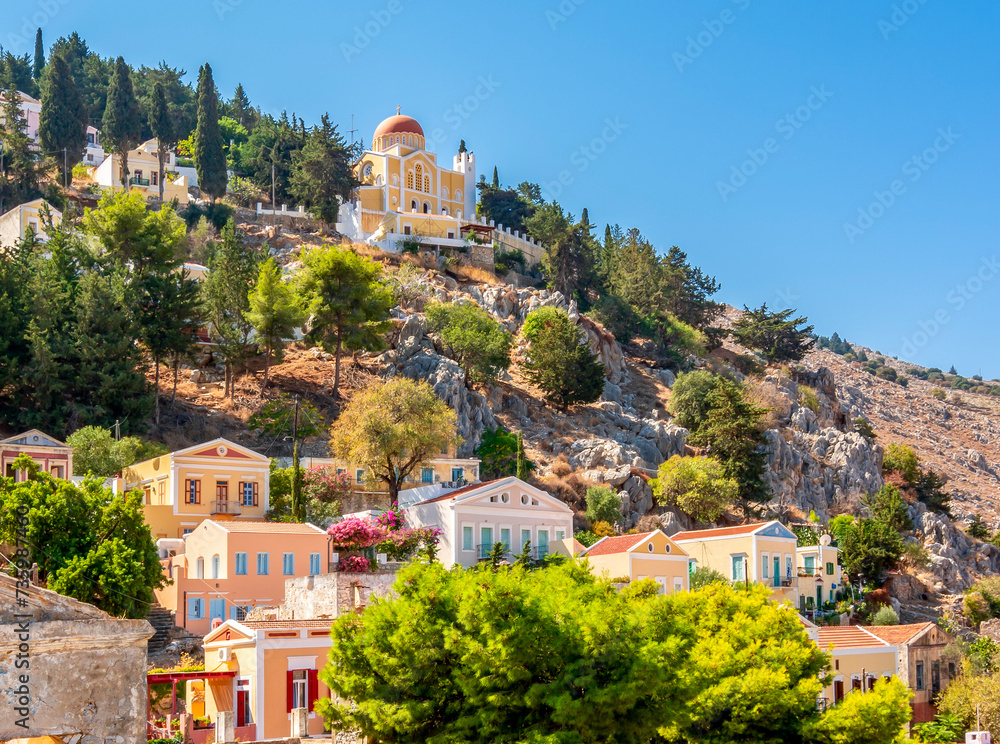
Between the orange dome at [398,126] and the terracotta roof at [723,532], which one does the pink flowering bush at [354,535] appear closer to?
the terracotta roof at [723,532]

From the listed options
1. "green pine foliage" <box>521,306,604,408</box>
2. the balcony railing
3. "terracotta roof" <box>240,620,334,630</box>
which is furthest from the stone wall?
"green pine foliage" <box>521,306,604,408</box>

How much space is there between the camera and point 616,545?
4772 cm

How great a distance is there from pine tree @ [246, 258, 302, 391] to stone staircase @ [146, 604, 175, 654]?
85.8 ft

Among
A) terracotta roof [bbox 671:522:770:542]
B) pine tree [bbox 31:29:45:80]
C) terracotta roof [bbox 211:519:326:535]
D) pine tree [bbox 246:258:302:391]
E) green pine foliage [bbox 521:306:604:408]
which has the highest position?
pine tree [bbox 31:29:45:80]

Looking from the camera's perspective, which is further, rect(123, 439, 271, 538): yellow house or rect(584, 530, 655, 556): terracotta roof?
rect(123, 439, 271, 538): yellow house

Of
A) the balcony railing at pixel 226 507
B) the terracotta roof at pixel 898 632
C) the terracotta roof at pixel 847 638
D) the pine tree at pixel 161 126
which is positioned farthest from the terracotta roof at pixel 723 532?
the pine tree at pixel 161 126

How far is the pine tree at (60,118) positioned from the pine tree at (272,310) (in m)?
38.4

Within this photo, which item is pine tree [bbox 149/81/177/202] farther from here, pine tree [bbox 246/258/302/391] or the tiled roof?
the tiled roof

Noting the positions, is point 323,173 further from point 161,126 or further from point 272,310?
point 272,310

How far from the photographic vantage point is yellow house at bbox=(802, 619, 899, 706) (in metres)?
43.4

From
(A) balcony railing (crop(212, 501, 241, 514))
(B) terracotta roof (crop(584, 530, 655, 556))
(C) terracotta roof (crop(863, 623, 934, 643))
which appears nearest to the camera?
(C) terracotta roof (crop(863, 623, 934, 643))

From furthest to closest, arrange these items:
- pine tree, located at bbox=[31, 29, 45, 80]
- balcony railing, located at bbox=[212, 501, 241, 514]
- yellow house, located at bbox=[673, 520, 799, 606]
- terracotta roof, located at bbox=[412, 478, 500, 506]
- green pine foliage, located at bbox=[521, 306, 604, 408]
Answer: pine tree, located at bbox=[31, 29, 45, 80] < green pine foliage, located at bbox=[521, 306, 604, 408] < yellow house, located at bbox=[673, 520, 799, 606] < balcony railing, located at bbox=[212, 501, 241, 514] < terracotta roof, located at bbox=[412, 478, 500, 506]

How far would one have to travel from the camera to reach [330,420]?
64125 mm

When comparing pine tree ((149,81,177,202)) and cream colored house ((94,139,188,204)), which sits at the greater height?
pine tree ((149,81,177,202))
